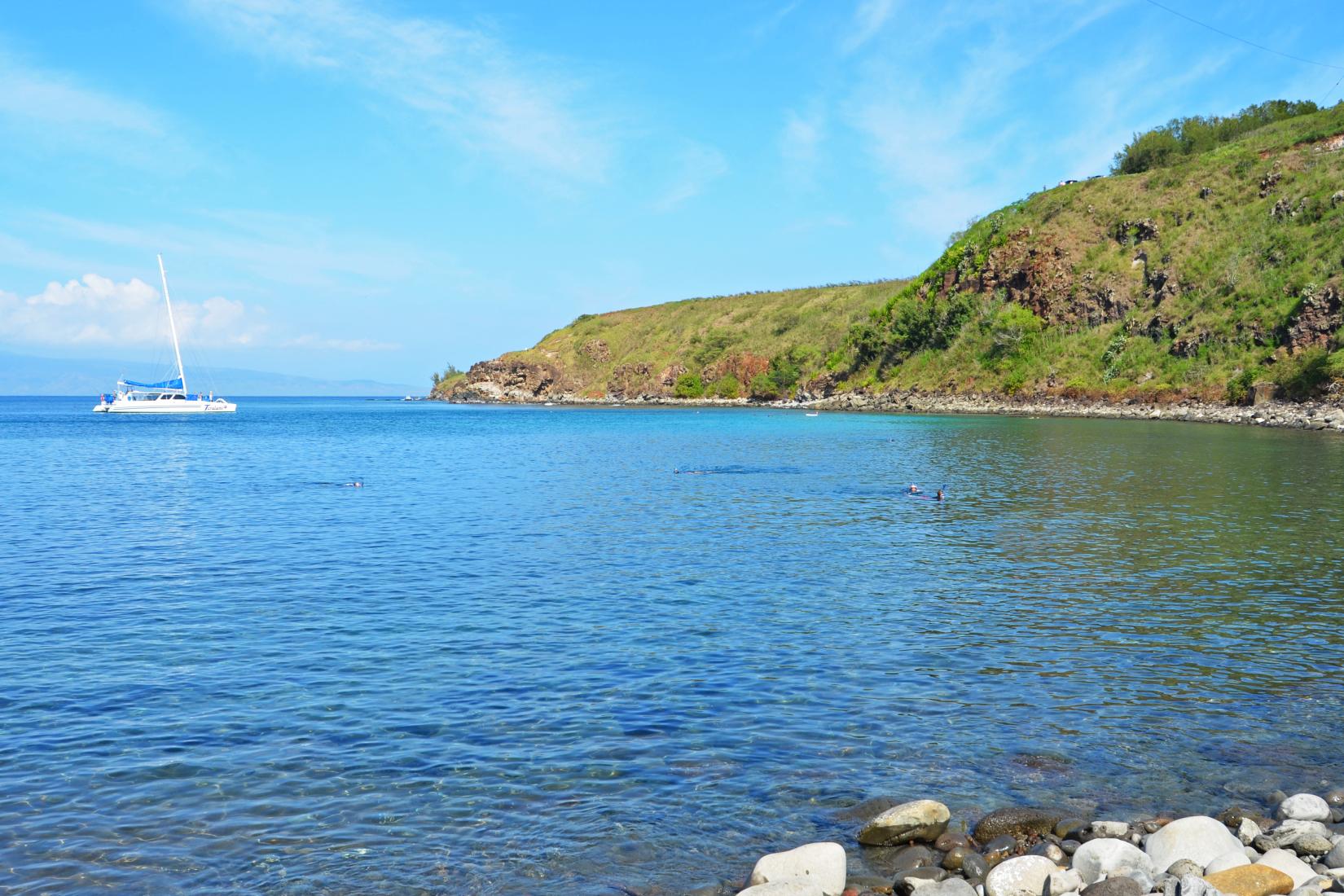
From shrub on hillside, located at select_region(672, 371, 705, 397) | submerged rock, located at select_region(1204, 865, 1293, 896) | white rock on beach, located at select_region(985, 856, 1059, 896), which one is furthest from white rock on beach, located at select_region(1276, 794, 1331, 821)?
shrub on hillside, located at select_region(672, 371, 705, 397)

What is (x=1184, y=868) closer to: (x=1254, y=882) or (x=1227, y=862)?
(x=1227, y=862)

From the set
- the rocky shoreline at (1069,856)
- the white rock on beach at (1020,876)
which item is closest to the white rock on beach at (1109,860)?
the rocky shoreline at (1069,856)

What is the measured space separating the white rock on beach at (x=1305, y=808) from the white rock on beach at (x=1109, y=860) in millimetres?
2213

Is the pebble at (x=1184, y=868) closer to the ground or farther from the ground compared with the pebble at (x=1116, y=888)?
closer to the ground

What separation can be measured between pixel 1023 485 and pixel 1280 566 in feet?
57.8

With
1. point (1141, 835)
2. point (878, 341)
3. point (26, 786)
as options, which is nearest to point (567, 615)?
point (26, 786)

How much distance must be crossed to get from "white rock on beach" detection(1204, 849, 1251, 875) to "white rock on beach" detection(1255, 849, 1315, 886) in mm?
127

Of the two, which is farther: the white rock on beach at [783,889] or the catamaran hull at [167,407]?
the catamaran hull at [167,407]

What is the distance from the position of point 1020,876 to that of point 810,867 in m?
1.93

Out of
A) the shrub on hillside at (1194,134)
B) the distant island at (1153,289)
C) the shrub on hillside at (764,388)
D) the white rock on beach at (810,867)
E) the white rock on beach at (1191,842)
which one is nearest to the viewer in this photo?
the white rock on beach at (810,867)

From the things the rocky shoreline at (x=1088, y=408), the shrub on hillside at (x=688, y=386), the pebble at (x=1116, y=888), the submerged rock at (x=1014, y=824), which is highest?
the shrub on hillside at (x=688, y=386)

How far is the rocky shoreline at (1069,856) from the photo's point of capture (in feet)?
28.3

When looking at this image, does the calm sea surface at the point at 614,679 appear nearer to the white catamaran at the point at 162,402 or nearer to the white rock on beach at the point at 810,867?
the white rock on beach at the point at 810,867

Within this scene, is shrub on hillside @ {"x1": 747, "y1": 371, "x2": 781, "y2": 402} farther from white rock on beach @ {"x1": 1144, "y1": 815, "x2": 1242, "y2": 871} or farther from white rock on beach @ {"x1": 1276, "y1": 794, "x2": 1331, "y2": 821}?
white rock on beach @ {"x1": 1144, "y1": 815, "x2": 1242, "y2": 871}
